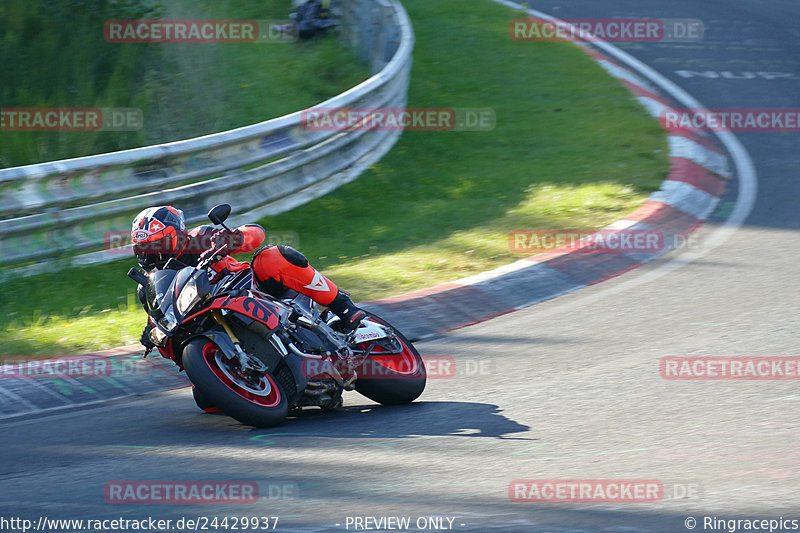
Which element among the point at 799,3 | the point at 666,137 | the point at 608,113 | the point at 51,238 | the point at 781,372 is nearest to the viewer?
the point at 781,372

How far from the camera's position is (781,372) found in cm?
543

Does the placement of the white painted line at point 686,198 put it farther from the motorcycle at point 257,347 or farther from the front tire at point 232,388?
the front tire at point 232,388

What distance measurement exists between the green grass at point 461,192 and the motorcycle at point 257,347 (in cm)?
164

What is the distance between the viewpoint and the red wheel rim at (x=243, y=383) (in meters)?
4.93

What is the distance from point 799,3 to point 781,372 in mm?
15245

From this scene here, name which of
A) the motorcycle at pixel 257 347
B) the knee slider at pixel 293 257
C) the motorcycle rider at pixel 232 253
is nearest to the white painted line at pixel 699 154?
the motorcycle at pixel 257 347

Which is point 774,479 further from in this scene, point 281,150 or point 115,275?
point 281,150

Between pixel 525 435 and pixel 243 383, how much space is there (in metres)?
1.48

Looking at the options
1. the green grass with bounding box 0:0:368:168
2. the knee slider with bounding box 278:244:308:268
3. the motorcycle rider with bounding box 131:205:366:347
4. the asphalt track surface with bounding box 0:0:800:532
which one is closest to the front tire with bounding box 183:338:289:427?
→ the asphalt track surface with bounding box 0:0:800:532

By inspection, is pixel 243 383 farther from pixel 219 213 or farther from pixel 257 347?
pixel 219 213

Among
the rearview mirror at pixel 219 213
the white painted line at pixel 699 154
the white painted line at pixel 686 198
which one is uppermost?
the rearview mirror at pixel 219 213

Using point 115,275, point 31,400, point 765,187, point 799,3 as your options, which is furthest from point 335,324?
point 799,3

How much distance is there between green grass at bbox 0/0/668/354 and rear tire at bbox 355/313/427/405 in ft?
6.06

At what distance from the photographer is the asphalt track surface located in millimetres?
3842
